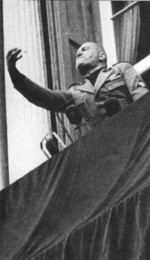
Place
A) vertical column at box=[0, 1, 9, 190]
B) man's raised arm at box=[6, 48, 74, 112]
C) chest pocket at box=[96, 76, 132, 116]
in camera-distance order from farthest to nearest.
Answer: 1. vertical column at box=[0, 1, 9, 190]
2. man's raised arm at box=[6, 48, 74, 112]
3. chest pocket at box=[96, 76, 132, 116]

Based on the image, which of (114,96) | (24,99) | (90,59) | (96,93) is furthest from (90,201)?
(24,99)

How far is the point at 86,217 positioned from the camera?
265 inches

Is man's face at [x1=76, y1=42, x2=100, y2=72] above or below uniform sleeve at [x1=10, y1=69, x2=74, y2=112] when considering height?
above

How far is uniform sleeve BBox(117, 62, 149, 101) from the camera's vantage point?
7805 millimetres

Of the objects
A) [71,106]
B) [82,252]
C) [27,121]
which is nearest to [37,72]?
[27,121]

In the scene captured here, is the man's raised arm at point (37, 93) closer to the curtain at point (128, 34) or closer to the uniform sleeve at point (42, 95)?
the uniform sleeve at point (42, 95)

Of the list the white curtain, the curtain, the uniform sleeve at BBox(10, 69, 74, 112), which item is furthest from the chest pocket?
the curtain

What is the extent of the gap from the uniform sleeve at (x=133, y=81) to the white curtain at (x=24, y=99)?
1.78 metres

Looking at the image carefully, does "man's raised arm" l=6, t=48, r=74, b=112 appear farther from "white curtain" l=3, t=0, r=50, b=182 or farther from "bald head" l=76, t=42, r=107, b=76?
"white curtain" l=3, t=0, r=50, b=182

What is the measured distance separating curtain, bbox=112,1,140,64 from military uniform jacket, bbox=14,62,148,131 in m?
2.37

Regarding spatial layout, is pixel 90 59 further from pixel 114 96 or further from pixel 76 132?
pixel 76 132

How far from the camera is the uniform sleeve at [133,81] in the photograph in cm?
780

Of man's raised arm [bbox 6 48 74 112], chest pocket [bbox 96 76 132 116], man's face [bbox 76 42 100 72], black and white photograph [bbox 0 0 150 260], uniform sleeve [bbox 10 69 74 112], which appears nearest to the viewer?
black and white photograph [bbox 0 0 150 260]

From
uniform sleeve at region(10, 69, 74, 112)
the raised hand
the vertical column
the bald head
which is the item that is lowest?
the vertical column
